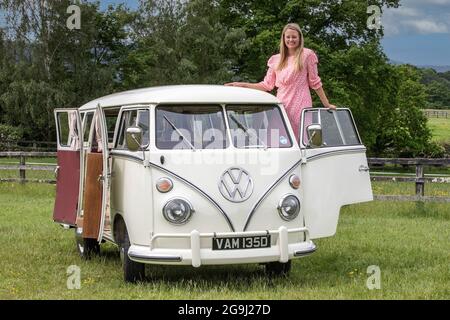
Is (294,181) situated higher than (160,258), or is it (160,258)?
(294,181)

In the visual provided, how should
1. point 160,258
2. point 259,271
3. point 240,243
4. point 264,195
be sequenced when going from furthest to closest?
1. point 259,271
2. point 264,195
3. point 240,243
4. point 160,258

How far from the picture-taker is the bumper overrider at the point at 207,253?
747 centimetres

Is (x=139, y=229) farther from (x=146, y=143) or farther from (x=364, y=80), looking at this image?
(x=364, y=80)

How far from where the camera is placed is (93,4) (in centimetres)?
4997

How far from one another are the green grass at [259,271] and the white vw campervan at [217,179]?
386 millimetres

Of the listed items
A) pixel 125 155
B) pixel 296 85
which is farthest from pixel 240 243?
pixel 296 85

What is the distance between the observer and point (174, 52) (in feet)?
144

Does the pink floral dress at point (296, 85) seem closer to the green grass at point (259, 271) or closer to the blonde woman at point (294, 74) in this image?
the blonde woman at point (294, 74)

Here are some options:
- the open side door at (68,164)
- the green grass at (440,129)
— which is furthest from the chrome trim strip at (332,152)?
the green grass at (440,129)

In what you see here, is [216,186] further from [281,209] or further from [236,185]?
[281,209]

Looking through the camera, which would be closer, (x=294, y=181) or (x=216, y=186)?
(x=216, y=186)

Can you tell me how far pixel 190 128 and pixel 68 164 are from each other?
10.3 feet

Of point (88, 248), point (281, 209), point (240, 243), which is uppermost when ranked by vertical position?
point (281, 209)
